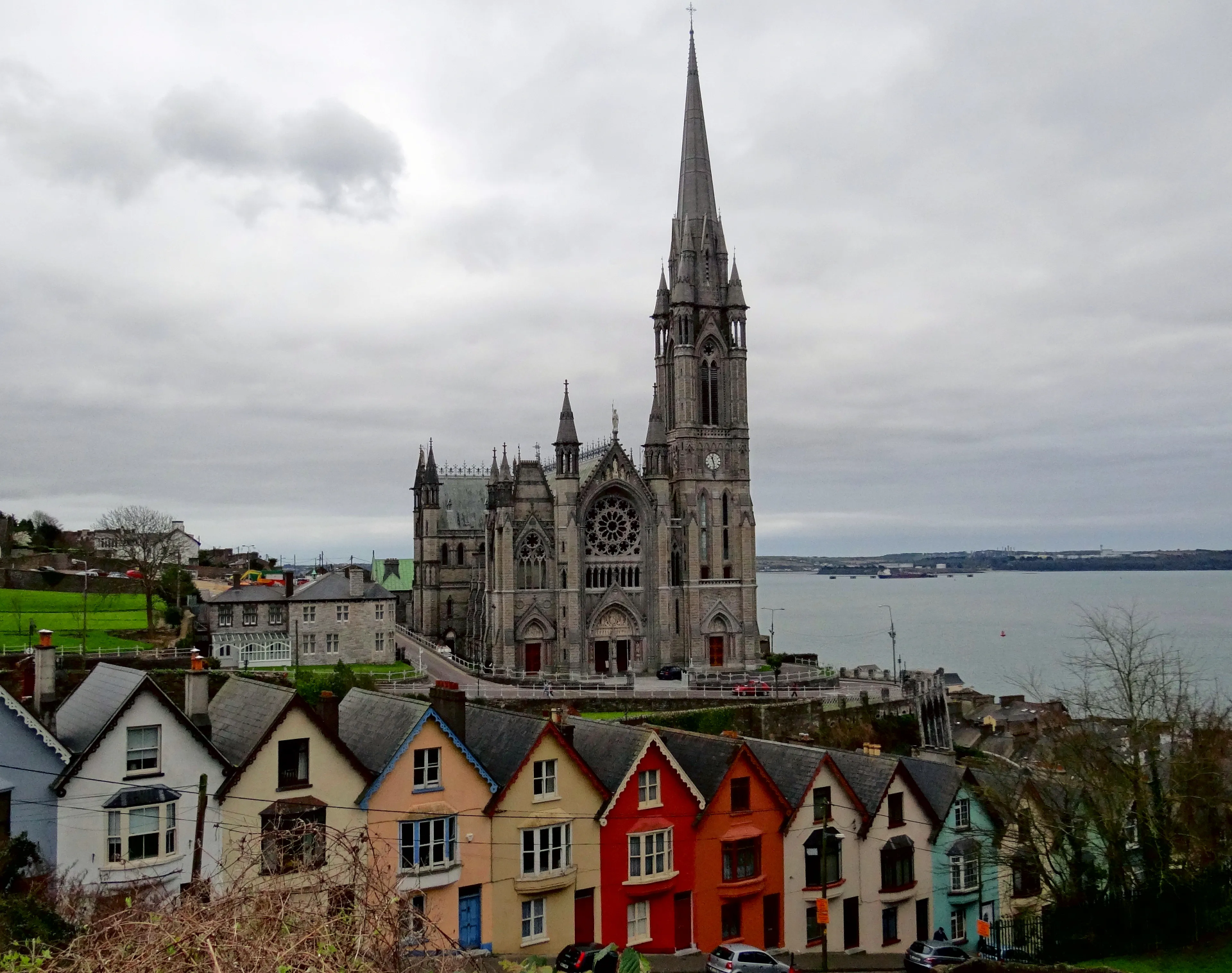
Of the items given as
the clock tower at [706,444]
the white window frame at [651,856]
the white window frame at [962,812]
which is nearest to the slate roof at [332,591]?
the clock tower at [706,444]

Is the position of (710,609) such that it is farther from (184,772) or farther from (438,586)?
(184,772)

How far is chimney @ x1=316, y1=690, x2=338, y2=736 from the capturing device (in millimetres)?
25391

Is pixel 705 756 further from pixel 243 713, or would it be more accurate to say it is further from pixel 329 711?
pixel 243 713

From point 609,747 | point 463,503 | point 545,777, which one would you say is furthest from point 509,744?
point 463,503

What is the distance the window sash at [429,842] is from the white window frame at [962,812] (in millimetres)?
17349

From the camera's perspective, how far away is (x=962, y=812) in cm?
3384

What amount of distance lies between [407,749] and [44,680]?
943cm

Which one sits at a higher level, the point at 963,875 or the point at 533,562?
the point at 533,562

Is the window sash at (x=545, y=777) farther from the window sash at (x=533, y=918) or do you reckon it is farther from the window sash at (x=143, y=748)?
the window sash at (x=143, y=748)

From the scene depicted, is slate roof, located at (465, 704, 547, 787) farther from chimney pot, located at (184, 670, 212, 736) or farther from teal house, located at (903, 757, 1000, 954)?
teal house, located at (903, 757, 1000, 954)

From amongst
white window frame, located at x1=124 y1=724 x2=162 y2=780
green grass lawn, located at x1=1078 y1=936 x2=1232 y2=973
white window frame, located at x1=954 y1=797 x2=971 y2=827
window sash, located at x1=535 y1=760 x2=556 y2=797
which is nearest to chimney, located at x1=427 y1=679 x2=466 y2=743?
window sash, located at x1=535 y1=760 x2=556 y2=797

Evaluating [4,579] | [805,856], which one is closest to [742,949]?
[805,856]

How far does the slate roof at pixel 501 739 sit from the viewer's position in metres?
27.4

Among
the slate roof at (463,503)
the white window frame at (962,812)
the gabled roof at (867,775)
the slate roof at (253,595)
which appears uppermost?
the slate roof at (463,503)
